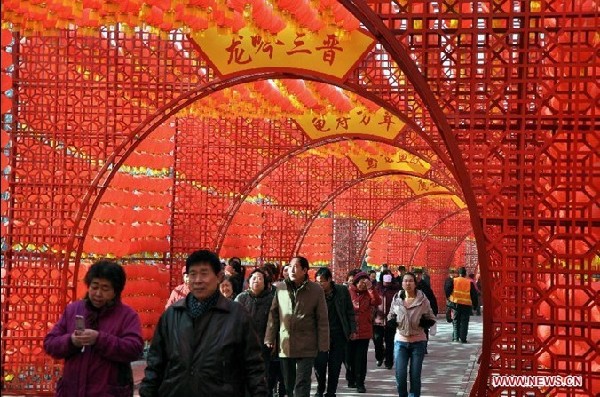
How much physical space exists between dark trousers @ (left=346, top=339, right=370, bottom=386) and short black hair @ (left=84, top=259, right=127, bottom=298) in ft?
28.5

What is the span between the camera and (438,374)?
17.6 metres

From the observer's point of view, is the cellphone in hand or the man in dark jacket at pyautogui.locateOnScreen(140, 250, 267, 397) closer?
the man in dark jacket at pyautogui.locateOnScreen(140, 250, 267, 397)

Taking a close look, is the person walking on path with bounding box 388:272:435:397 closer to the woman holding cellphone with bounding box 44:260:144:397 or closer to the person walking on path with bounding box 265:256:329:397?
the person walking on path with bounding box 265:256:329:397

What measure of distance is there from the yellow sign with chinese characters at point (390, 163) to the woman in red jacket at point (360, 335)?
1040 cm

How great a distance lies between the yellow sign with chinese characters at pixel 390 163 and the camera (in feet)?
83.1

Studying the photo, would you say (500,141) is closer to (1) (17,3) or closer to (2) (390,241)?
(1) (17,3)

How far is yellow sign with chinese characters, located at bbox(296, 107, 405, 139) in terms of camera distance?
19.4m

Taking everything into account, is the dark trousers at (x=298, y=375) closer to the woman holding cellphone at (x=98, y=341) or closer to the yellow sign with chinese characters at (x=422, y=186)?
the woman holding cellphone at (x=98, y=341)

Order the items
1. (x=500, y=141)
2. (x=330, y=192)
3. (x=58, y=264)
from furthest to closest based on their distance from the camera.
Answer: (x=330, y=192) < (x=58, y=264) < (x=500, y=141)

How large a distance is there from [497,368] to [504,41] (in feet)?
7.44

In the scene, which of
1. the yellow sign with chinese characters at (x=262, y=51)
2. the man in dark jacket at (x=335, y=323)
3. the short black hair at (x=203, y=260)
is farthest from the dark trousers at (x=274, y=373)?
the short black hair at (x=203, y=260)

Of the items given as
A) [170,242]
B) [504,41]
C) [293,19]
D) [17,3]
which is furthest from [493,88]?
[170,242]

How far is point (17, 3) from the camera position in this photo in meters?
9.44

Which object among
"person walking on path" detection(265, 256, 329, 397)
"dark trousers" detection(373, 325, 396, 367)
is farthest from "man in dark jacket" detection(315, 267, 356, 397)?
"dark trousers" detection(373, 325, 396, 367)
